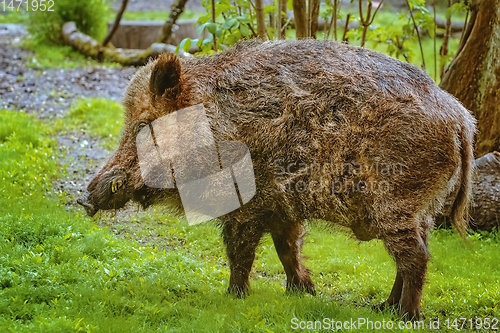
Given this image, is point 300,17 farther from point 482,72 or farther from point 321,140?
point 321,140

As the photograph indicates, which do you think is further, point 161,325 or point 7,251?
point 7,251

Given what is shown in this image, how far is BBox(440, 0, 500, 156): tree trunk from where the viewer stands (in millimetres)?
5004

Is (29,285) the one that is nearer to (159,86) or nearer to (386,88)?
(159,86)

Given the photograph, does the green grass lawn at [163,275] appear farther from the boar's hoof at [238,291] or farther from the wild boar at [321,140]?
the wild boar at [321,140]

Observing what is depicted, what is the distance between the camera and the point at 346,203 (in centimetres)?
327

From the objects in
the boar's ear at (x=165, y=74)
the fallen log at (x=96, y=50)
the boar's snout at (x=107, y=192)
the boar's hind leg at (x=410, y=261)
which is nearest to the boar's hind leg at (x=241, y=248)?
the boar's snout at (x=107, y=192)

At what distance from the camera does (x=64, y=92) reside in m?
8.85

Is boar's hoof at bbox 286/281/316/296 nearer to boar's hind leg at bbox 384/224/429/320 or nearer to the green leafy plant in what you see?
boar's hind leg at bbox 384/224/429/320

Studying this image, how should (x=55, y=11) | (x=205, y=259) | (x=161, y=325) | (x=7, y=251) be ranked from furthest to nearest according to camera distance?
(x=55, y=11), (x=205, y=259), (x=7, y=251), (x=161, y=325)

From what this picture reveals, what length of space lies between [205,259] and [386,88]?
2.39 meters

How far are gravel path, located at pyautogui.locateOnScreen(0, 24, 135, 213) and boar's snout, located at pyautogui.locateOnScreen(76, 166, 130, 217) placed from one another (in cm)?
194

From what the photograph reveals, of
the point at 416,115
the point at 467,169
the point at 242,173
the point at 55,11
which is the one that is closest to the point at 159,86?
the point at 242,173

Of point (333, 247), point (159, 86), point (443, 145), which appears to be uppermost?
point (159, 86)

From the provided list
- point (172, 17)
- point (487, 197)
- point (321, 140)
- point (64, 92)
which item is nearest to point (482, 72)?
point (487, 197)
